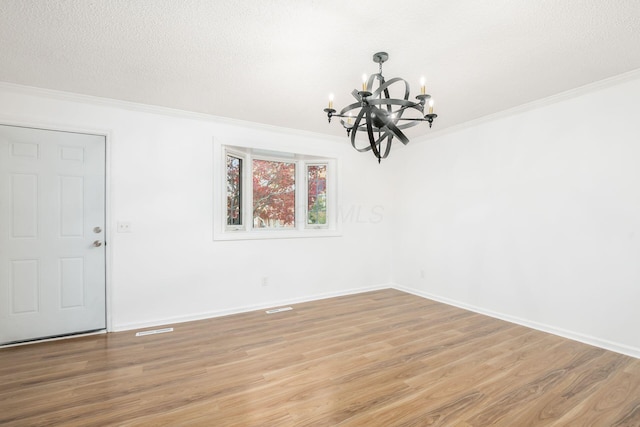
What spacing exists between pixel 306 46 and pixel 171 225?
2483 millimetres

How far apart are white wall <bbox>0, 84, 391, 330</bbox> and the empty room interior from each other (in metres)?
0.02

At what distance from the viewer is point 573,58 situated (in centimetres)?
232

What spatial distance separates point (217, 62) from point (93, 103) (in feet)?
5.51

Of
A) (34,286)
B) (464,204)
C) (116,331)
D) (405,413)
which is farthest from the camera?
(464,204)

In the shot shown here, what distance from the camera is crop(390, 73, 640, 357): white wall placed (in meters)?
2.64

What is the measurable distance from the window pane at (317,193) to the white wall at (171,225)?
0.36 metres

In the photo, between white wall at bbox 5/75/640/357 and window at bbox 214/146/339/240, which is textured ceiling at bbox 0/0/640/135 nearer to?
white wall at bbox 5/75/640/357

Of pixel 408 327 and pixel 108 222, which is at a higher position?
pixel 108 222

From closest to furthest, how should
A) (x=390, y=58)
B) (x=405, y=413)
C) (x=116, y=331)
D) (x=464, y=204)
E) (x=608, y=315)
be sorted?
(x=405, y=413) → (x=390, y=58) → (x=608, y=315) → (x=116, y=331) → (x=464, y=204)

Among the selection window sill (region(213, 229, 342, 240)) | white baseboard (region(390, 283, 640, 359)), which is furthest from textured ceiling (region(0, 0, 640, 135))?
white baseboard (region(390, 283, 640, 359))

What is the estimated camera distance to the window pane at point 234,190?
13.3 feet

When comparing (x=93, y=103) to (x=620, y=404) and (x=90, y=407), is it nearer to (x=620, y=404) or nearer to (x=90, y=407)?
(x=90, y=407)

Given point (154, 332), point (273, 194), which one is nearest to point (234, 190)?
point (273, 194)

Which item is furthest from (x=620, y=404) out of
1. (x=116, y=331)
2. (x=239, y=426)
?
(x=116, y=331)
